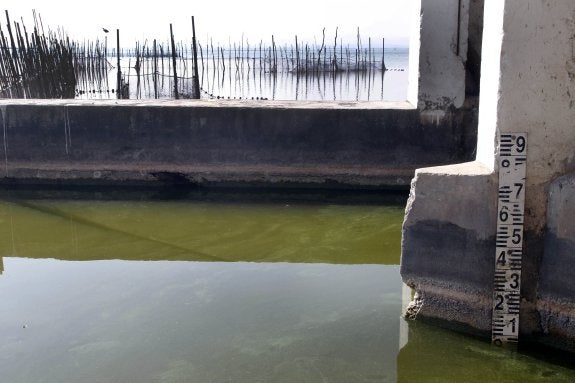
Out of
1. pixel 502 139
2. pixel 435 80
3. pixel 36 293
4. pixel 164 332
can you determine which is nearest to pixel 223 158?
pixel 435 80

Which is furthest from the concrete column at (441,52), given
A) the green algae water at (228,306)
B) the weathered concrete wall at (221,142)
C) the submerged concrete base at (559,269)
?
the submerged concrete base at (559,269)

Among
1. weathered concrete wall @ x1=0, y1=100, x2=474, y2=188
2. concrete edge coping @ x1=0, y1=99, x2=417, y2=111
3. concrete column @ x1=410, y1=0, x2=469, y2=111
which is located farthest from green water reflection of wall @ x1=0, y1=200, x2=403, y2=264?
concrete column @ x1=410, y1=0, x2=469, y2=111

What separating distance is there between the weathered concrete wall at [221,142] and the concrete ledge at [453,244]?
117 inches

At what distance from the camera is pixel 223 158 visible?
6543 millimetres

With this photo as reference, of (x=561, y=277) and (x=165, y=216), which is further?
(x=165, y=216)

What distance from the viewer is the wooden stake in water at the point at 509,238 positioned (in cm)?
303

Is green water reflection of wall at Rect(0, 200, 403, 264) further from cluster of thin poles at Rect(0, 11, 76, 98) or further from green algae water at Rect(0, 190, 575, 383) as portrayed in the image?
cluster of thin poles at Rect(0, 11, 76, 98)

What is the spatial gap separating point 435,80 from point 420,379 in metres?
3.91

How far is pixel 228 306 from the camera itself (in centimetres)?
366

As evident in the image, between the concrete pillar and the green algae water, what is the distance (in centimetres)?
23

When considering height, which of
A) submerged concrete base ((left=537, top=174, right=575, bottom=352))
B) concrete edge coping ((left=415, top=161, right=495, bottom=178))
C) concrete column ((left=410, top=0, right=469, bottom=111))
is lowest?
submerged concrete base ((left=537, top=174, right=575, bottom=352))

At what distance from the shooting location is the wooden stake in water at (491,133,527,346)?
3031 mm

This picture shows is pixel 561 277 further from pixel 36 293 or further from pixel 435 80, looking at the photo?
pixel 435 80

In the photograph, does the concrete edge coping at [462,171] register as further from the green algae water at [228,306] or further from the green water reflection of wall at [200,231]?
the green water reflection of wall at [200,231]
